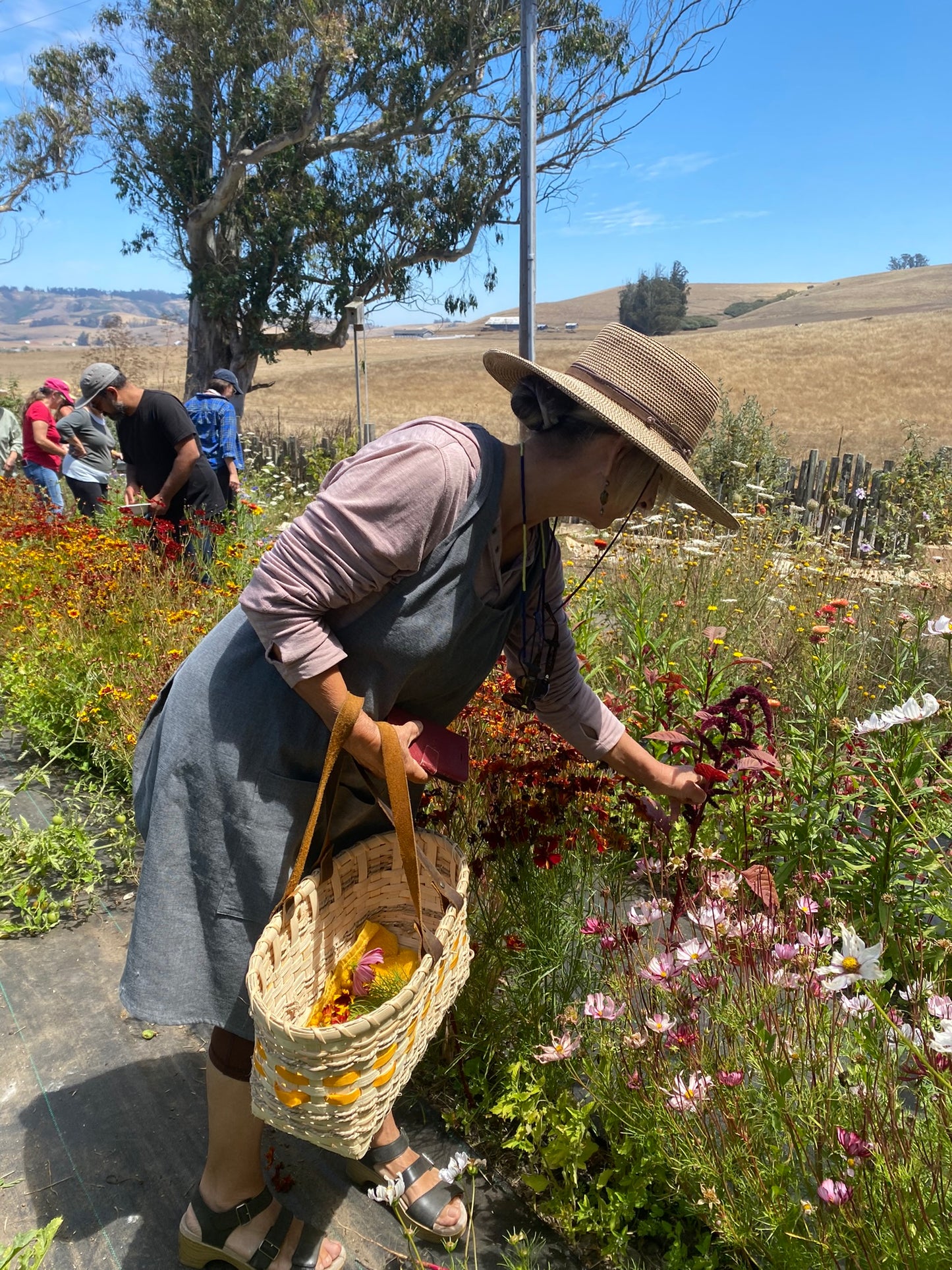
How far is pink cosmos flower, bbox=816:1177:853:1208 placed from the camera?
3.57 ft

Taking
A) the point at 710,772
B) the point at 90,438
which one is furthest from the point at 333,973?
the point at 90,438

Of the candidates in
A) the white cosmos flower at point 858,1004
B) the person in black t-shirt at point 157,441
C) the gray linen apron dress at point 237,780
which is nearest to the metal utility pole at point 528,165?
the person in black t-shirt at point 157,441

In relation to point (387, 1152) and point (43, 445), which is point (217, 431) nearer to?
point (43, 445)

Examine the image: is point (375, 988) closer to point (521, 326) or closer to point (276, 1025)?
point (276, 1025)

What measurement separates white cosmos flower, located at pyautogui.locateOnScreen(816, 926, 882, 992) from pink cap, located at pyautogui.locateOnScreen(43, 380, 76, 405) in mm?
7999

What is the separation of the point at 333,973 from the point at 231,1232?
0.50m

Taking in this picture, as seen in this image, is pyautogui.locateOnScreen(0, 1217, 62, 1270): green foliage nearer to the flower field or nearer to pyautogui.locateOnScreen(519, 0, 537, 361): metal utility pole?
the flower field

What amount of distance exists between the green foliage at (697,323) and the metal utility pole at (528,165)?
7353 cm

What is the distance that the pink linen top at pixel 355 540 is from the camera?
1.30 metres

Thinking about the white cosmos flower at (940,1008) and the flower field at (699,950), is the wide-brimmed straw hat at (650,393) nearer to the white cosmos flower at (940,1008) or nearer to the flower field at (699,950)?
the flower field at (699,950)

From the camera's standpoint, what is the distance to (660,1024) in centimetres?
136

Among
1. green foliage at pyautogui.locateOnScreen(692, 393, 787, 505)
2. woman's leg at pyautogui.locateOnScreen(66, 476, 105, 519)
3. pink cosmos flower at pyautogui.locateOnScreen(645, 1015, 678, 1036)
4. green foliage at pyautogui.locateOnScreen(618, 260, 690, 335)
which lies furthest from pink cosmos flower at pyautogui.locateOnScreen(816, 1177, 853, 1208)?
green foliage at pyautogui.locateOnScreen(618, 260, 690, 335)

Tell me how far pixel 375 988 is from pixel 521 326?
5.84m

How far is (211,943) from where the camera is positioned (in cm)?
155
